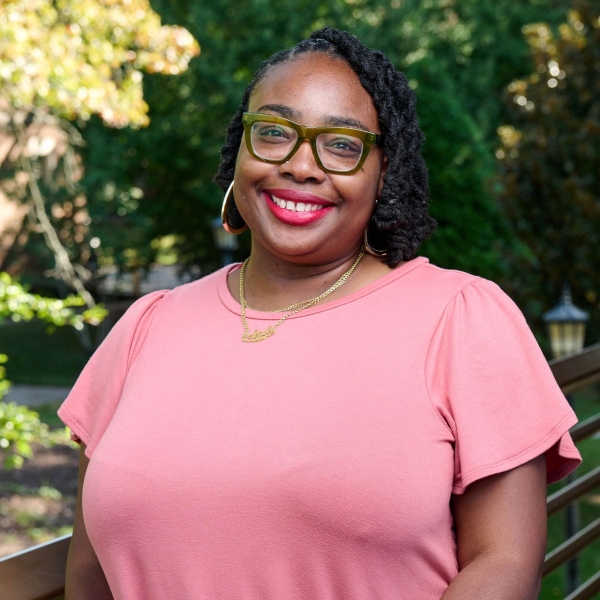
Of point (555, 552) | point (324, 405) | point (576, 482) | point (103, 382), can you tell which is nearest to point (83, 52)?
point (576, 482)

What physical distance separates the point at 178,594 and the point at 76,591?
0.73 feet

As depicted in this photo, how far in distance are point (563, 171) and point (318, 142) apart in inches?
393

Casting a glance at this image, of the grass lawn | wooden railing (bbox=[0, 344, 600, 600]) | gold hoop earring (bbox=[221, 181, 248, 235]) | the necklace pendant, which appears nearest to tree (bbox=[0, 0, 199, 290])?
gold hoop earring (bbox=[221, 181, 248, 235])

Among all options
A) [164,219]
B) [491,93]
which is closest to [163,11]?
[164,219]

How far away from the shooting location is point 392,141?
1.94 metres

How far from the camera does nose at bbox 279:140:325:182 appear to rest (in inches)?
73.7

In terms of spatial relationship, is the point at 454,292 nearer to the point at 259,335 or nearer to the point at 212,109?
the point at 259,335

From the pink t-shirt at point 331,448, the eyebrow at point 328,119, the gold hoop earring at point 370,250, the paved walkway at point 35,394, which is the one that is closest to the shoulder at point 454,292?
the pink t-shirt at point 331,448

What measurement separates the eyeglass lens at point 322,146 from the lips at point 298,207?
70 millimetres

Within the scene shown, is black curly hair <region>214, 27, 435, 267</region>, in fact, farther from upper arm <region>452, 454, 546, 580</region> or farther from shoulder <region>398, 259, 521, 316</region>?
upper arm <region>452, 454, 546, 580</region>

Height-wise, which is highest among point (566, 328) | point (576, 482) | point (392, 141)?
point (392, 141)

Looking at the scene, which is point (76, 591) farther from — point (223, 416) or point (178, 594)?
point (223, 416)

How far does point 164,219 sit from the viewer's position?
18.2 meters

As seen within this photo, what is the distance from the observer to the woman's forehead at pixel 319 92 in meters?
1.89
